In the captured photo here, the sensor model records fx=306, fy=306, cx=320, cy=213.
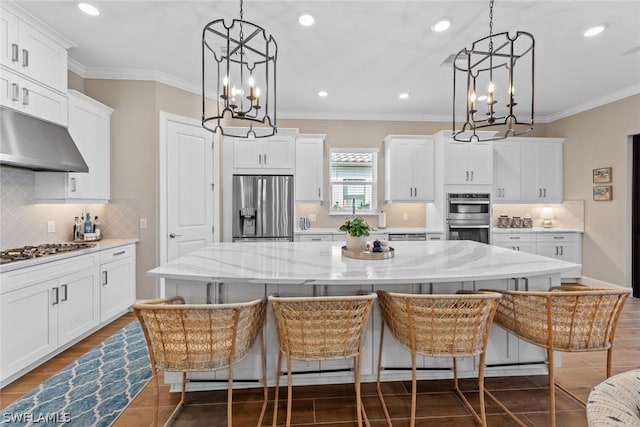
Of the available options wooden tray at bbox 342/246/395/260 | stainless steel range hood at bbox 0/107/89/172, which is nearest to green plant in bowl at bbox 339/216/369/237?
wooden tray at bbox 342/246/395/260

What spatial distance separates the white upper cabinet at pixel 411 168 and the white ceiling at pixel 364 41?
2.58 ft

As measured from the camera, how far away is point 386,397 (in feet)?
7.01

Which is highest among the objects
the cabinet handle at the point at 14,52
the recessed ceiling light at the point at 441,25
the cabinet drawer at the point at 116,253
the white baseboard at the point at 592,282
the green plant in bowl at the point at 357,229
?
the recessed ceiling light at the point at 441,25

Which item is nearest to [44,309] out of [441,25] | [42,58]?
[42,58]

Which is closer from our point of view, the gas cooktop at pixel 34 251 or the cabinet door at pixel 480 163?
the gas cooktop at pixel 34 251

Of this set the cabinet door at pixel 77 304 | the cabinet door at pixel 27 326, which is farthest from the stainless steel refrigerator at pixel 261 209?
the cabinet door at pixel 27 326

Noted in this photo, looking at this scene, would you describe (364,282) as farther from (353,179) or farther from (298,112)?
(298,112)

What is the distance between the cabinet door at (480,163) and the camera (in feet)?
16.4

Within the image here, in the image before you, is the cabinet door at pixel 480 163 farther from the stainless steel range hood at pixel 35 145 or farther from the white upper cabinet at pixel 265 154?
the stainless steel range hood at pixel 35 145

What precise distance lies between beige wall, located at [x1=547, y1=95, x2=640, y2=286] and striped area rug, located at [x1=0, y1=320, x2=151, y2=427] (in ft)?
20.2

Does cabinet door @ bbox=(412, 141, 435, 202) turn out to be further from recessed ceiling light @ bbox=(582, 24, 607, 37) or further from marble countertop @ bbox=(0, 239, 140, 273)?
marble countertop @ bbox=(0, 239, 140, 273)

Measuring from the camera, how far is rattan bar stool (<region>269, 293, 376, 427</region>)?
164 centimetres

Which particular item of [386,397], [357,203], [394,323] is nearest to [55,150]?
[394,323]

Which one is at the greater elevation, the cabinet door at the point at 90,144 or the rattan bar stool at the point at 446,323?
the cabinet door at the point at 90,144
